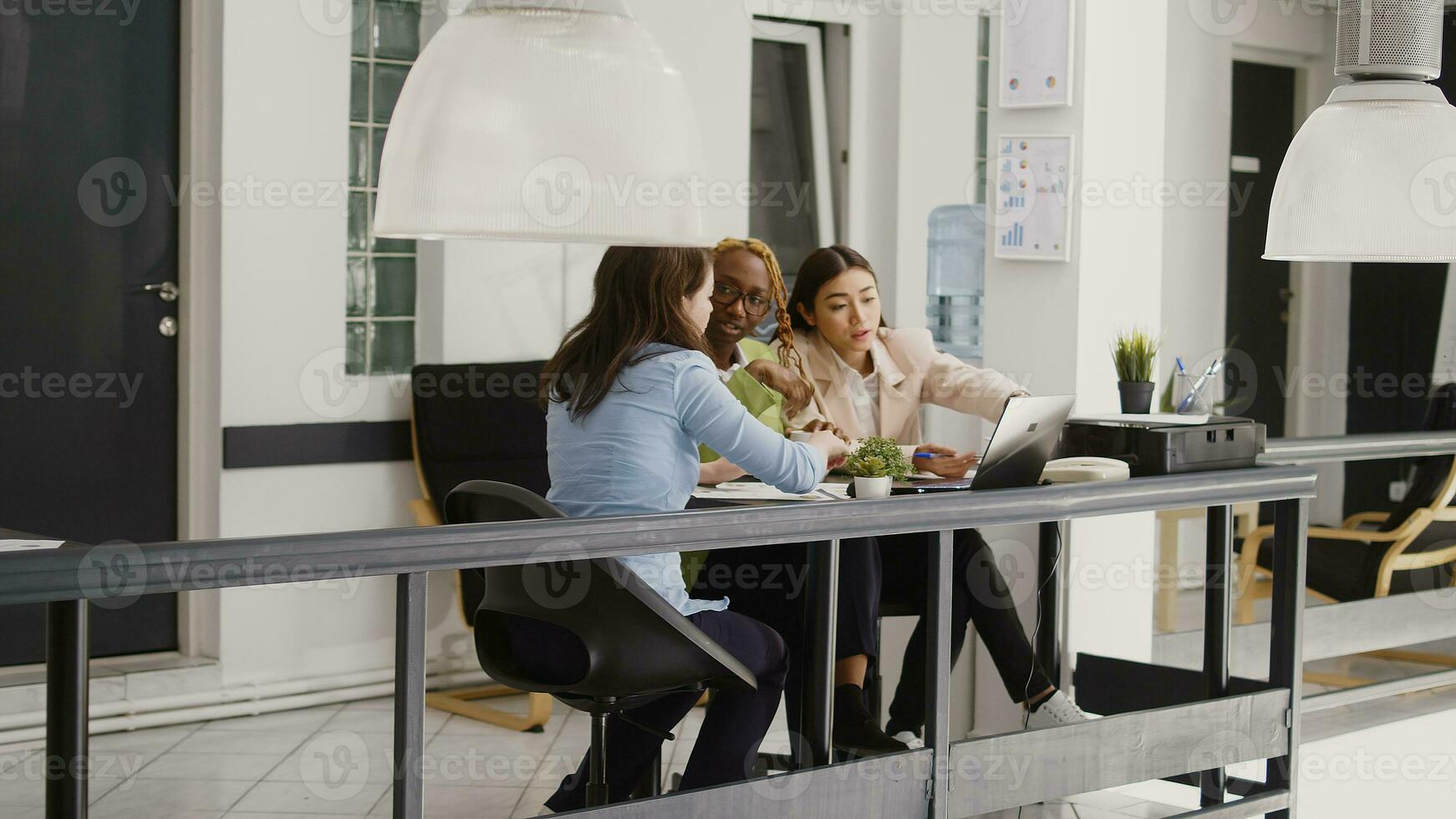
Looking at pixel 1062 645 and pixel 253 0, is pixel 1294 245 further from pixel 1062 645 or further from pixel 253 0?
pixel 253 0

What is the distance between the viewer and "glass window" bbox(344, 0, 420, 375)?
4629 mm

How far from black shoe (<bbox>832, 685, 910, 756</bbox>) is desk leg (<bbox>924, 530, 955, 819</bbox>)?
463 millimetres

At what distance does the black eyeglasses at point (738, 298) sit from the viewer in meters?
3.48

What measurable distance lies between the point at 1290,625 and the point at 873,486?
93 centimetres

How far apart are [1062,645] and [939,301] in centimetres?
238

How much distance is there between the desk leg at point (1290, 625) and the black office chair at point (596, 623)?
116 cm

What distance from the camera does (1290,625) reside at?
9.72 ft

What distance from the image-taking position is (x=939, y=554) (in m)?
2.40

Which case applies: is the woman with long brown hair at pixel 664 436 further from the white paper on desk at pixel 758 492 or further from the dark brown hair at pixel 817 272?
the dark brown hair at pixel 817 272

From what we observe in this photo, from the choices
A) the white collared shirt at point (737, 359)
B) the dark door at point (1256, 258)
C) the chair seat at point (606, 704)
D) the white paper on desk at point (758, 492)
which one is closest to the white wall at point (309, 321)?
the white collared shirt at point (737, 359)

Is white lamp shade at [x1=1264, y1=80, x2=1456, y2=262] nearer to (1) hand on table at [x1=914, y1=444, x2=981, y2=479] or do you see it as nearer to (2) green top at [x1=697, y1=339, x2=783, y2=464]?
(1) hand on table at [x1=914, y1=444, x2=981, y2=479]

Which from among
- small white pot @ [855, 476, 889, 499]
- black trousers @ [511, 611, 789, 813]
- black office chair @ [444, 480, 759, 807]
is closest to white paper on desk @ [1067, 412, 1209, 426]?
small white pot @ [855, 476, 889, 499]

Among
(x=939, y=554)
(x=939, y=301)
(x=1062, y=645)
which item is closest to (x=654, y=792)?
(x=939, y=554)

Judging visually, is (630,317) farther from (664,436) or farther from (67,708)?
(67,708)
